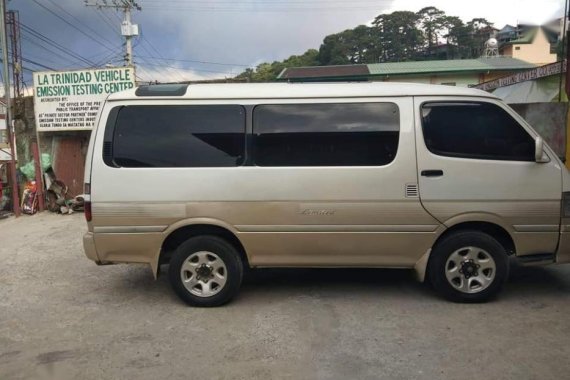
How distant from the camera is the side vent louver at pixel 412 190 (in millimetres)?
5121

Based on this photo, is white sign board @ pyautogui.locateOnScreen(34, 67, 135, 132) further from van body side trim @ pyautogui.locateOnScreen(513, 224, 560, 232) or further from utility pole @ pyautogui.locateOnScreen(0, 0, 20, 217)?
van body side trim @ pyautogui.locateOnScreen(513, 224, 560, 232)

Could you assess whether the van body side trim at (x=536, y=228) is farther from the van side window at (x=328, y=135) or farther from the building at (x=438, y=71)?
the building at (x=438, y=71)

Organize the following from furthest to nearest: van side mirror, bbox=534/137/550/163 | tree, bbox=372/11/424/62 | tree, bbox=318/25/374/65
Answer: tree, bbox=318/25/374/65
tree, bbox=372/11/424/62
van side mirror, bbox=534/137/550/163

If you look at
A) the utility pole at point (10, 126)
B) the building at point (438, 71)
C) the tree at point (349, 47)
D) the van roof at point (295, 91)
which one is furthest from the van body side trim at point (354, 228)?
the tree at point (349, 47)

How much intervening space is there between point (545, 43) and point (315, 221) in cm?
416

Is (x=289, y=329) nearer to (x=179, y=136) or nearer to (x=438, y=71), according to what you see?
(x=179, y=136)

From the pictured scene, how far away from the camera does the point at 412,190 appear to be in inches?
A: 202

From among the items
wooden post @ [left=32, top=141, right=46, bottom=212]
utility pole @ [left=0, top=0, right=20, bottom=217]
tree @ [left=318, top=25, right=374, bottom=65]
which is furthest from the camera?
tree @ [left=318, top=25, right=374, bottom=65]

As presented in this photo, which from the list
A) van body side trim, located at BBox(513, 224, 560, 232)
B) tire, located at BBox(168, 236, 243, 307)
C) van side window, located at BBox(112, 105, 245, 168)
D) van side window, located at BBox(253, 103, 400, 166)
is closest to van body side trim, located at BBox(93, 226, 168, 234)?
tire, located at BBox(168, 236, 243, 307)

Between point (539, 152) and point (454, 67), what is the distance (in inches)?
1636

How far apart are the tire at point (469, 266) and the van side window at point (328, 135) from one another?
1023 millimetres

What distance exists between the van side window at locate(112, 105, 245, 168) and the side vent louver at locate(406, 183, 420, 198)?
157cm

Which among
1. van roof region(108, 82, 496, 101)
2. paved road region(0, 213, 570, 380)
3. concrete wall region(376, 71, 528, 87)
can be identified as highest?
concrete wall region(376, 71, 528, 87)

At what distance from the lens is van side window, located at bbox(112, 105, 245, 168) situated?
17.1 feet
